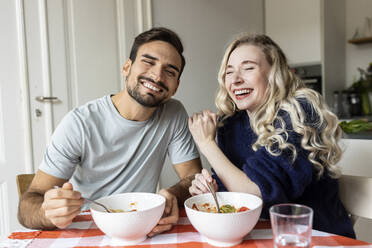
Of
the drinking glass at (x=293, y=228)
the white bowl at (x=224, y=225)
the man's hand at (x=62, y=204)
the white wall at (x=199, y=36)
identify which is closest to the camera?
the drinking glass at (x=293, y=228)

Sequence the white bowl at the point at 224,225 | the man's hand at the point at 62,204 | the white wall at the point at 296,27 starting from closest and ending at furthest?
1. the white bowl at the point at 224,225
2. the man's hand at the point at 62,204
3. the white wall at the point at 296,27

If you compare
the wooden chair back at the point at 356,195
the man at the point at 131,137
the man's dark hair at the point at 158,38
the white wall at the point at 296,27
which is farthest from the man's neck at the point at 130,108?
the white wall at the point at 296,27

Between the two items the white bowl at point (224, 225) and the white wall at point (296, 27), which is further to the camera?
the white wall at point (296, 27)

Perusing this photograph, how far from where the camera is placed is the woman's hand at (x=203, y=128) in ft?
3.89

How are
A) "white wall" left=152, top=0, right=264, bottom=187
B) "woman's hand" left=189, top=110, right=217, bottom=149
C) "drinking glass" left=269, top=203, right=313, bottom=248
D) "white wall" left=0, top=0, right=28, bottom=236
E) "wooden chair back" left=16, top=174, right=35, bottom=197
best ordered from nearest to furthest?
"drinking glass" left=269, top=203, right=313, bottom=248
"woman's hand" left=189, top=110, right=217, bottom=149
"wooden chair back" left=16, top=174, right=35, bottom=197
"white wall" left=0, top=0, right=28, bottom=236
"white wall" left=152, top=0, right=264, bottom=187

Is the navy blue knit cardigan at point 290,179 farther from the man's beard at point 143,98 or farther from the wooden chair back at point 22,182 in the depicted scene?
the wooden chair back at point 22,182

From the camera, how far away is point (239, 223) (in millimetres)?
722

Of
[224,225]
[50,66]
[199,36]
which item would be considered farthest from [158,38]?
[199,36]

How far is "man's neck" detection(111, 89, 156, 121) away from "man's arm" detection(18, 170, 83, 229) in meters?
0.49

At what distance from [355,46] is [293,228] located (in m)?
4.07

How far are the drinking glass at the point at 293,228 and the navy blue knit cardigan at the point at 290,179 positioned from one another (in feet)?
1.11

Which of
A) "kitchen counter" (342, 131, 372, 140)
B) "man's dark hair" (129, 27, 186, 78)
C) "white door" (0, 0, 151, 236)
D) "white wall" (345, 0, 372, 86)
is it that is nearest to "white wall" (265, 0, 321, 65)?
"white wall" (345, 0, 372, 86)

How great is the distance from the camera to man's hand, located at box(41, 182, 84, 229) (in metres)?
0.83

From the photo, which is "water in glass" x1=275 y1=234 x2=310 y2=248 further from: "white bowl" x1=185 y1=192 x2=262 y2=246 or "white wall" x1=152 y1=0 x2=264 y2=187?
"white wall" x1=152 y1=0 x2=264 y2=187
